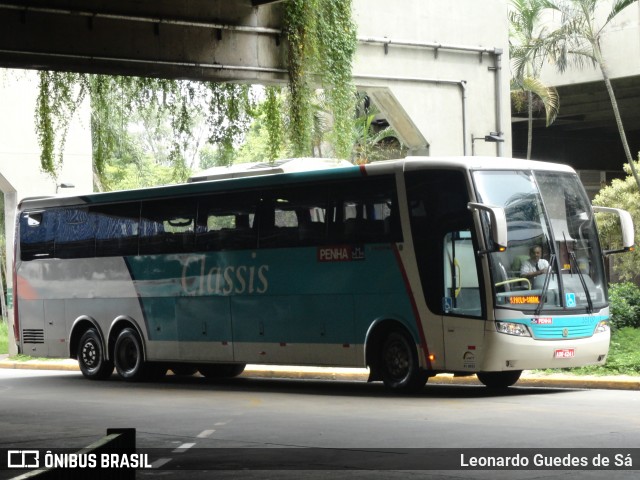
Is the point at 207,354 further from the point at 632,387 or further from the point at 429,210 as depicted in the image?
the point at 632,387

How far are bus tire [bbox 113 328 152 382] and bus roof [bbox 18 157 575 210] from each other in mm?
2762

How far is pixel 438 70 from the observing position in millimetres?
26438

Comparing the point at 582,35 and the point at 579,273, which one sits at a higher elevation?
the point at 582,35

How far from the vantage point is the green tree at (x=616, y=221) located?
3375 cm

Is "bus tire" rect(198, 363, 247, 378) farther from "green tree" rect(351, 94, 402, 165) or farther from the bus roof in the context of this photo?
"green tree" rect(351, 94, 402, 165)

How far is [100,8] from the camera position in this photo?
18547mm

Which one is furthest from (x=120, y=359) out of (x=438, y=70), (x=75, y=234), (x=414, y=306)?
(x=438, y=70)

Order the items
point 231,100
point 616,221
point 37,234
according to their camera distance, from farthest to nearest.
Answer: point 616,221, point 37,234, point 231,100

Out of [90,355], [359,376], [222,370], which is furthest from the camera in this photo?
[90,355]

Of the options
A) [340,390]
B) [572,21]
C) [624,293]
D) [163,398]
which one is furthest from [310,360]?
[572,21]

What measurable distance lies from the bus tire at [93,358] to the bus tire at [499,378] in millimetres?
8555

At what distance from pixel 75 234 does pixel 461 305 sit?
34.1 ft

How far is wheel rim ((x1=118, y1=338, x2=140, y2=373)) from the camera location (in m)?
24.2

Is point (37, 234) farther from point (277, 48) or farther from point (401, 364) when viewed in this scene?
point (401, 364)
